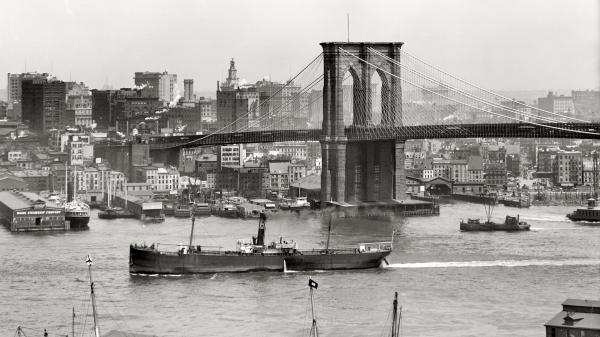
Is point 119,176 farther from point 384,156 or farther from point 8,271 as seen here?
point 8,271

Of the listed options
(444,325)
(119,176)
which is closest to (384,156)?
(119,176)

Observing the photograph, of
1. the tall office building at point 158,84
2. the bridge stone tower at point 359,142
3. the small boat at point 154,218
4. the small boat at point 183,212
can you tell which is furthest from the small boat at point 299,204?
the tall office building at point 158,84

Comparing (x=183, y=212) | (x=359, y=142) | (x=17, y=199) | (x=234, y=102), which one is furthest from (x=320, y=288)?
(x=234, y=102)

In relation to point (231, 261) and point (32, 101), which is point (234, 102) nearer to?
point (32, 101)

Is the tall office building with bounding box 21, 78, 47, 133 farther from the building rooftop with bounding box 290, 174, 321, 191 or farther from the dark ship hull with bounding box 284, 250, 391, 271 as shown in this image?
the dark ship hull with bounding box 284, 250, 391, 271

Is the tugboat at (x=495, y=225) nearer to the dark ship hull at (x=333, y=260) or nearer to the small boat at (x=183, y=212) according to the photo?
the dark ship hull at (x=333, y=260)

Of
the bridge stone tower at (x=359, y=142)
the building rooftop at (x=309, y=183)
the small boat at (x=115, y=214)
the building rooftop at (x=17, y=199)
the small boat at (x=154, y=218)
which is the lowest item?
the small boat at (x=154, y=218)
